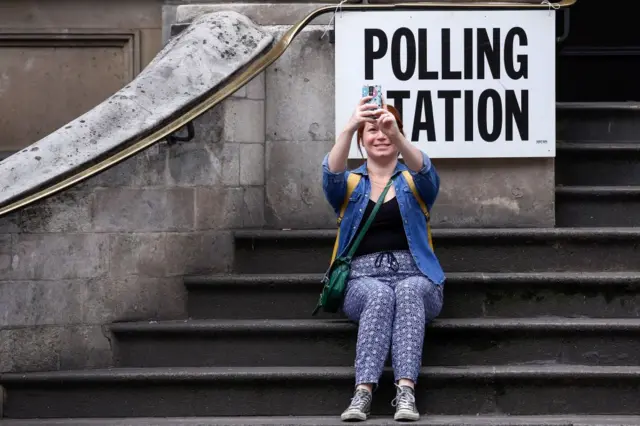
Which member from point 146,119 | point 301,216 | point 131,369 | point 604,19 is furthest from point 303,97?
point 604,19

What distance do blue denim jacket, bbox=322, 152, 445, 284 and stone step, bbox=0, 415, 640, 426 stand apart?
76cm

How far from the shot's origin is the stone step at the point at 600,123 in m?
9.19

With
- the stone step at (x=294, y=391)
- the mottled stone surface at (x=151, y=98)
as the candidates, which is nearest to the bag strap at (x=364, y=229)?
the stone step at (x=294, y=391)

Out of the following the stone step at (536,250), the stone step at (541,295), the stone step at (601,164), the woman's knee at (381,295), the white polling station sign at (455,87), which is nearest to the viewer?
the woman's knee at (381,295)

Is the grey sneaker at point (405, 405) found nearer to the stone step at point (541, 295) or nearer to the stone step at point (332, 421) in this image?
the stone step at point (332, 421)

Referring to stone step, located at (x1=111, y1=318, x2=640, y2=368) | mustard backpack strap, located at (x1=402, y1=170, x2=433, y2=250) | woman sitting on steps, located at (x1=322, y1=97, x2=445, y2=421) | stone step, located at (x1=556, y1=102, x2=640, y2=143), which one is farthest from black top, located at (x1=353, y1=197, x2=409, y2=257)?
stone step, located at (x1=556, y1=102, x2=640, y2=143)

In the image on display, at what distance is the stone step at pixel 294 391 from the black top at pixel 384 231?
65 cm

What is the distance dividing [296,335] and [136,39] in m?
3.10

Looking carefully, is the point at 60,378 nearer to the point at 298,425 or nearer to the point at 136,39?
the point at 298,425

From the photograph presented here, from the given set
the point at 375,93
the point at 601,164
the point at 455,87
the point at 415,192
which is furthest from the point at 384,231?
the point at 601,164

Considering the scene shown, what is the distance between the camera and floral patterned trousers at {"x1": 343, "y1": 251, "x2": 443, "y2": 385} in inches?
264

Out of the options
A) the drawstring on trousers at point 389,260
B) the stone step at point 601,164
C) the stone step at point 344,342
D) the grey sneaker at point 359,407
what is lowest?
the grey sneaker at point 359,407

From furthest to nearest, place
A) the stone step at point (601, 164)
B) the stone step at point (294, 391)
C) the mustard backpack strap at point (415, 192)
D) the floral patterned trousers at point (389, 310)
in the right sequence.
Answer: the stone step at point (601, 164)
the mustard backpack strap at point (415, 192)
the stone step at point (294, 391)
the floral patterned trousers at point (389, 310)

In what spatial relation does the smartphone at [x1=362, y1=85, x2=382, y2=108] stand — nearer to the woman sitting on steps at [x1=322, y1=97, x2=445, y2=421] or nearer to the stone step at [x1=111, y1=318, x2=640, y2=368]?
the woman sitting on steps at [x1=322, y1=97, x2=445, y2=421]
